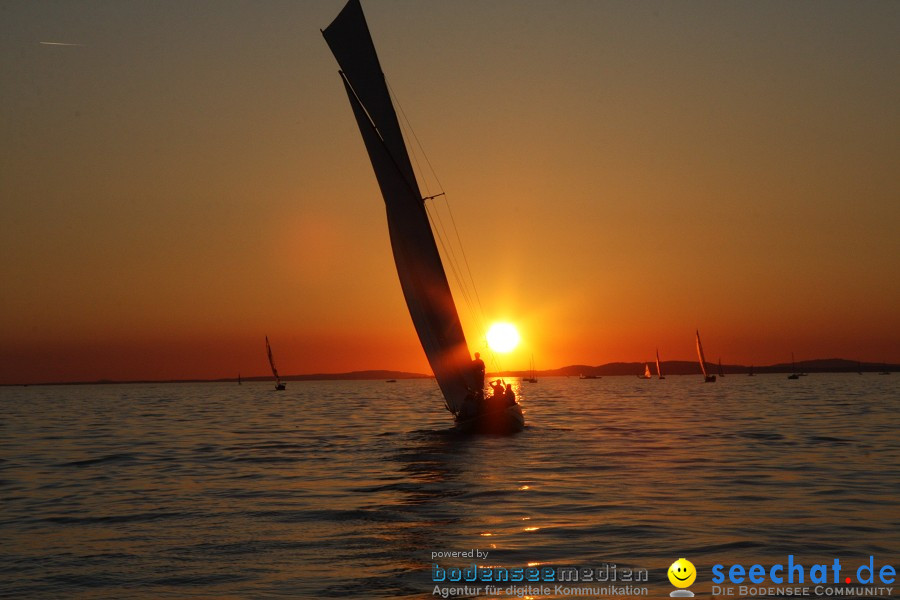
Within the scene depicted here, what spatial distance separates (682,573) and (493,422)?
27.1 meters

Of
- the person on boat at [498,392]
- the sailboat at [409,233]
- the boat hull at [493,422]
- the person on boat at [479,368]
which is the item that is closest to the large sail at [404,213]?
the sailboat at [409,233]

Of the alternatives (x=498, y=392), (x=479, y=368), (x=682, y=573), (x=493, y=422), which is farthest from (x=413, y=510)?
(x=498, y=392)

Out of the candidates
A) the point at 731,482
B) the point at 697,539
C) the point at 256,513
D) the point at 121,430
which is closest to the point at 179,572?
the point at 256,513

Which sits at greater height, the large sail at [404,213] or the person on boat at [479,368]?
the large sail at [404,213]

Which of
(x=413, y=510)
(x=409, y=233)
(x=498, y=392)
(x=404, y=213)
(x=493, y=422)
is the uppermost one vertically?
(x=404, y=213)

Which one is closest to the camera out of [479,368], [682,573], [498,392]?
[682,573]

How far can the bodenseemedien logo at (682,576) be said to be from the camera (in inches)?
505

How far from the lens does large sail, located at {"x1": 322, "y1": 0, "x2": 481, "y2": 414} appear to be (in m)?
39.0

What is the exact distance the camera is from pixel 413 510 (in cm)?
2102

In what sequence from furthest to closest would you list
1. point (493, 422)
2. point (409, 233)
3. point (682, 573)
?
point (493, 422) < point (409, 233) < point (682, 573)

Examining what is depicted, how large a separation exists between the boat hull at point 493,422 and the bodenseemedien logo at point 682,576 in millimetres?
25886

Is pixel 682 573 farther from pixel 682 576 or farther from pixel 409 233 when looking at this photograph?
pixel 409 233

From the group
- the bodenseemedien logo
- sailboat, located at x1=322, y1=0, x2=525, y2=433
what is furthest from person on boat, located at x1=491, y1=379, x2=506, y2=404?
the bodenseemedien logo

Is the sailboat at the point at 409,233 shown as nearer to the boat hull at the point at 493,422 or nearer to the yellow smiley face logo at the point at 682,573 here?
the boat hull at the point at 493,422
